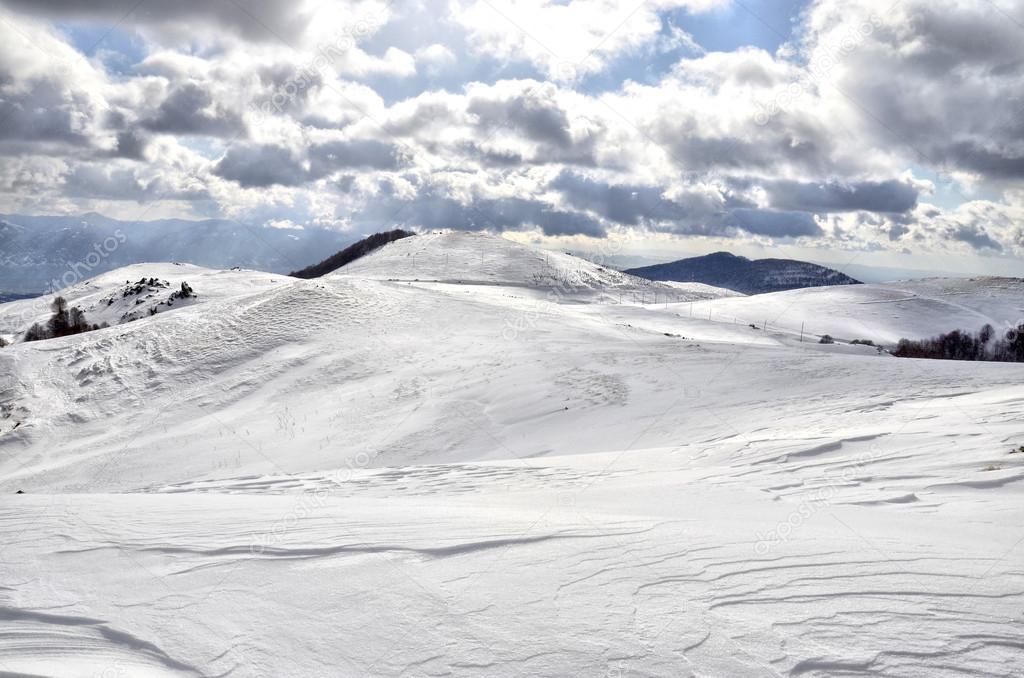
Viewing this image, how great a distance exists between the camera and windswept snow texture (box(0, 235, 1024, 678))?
336 cm

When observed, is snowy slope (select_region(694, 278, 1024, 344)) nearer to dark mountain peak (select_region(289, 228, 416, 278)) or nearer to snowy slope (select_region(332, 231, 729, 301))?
snowy slope (select_region(332, 231, 729, 301))

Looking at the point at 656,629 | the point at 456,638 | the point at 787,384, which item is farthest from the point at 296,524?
the point at 787,384

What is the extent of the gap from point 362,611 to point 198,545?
2448mm

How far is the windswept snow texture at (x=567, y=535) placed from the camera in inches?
132

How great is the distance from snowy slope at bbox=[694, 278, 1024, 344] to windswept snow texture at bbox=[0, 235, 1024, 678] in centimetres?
5518

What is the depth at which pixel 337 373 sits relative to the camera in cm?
2716

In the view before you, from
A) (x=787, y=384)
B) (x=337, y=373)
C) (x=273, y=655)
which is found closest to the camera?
(x=273, y=655)

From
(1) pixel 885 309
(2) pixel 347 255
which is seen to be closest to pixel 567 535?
Answer: (1) pixel 885 309

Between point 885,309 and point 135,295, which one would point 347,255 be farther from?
point 885,309

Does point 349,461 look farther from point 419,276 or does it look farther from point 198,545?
point 419,276

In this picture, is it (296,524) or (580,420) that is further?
(580,420)

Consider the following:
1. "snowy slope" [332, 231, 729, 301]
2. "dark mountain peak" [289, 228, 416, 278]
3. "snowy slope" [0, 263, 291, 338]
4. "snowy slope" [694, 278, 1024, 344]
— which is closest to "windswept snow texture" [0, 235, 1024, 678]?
"snowy slope" [0, 263, 291, 338]

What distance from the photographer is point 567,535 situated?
5.21 m

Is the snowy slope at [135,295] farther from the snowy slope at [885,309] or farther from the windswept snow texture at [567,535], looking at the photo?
the snowy slope at [885,309]
